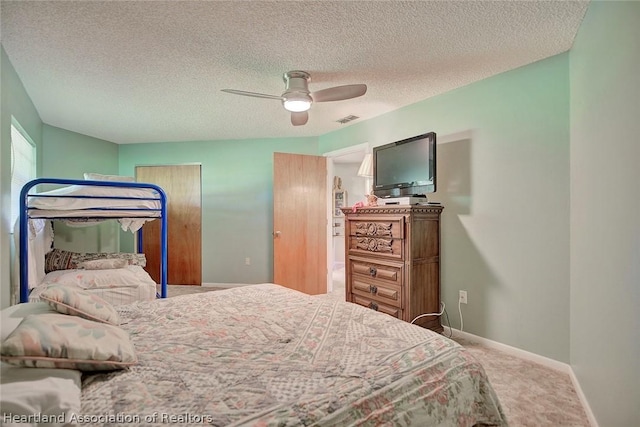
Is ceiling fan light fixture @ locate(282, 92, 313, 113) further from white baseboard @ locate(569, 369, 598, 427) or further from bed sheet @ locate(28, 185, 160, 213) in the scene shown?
white baseboard @ locate(569, 369, 598, 427)

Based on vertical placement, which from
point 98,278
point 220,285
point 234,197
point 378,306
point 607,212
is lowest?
point 220,285

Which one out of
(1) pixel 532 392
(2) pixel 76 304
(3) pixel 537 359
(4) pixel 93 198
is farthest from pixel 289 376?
(4) pixel 93 198

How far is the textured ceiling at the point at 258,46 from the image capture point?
1844 millimetres

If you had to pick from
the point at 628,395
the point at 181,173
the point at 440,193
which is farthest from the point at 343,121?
the point at 628,395

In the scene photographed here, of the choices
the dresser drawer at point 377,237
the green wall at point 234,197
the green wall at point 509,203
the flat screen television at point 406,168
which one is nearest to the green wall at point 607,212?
the green wall at point 509,203

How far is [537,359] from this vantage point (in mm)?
2420

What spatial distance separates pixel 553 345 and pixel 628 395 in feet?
3.72

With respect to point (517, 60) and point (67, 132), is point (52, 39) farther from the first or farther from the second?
point (517, 60)

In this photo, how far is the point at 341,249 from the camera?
23.8ft

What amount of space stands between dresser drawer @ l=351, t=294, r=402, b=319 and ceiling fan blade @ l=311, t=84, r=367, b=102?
1.80 m

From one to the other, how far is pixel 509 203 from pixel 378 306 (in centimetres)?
141

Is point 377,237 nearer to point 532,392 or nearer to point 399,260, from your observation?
point 399,260

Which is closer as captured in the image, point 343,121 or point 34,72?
point 34,72

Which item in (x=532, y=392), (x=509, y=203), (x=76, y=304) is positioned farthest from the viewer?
(x=509, y=203)
